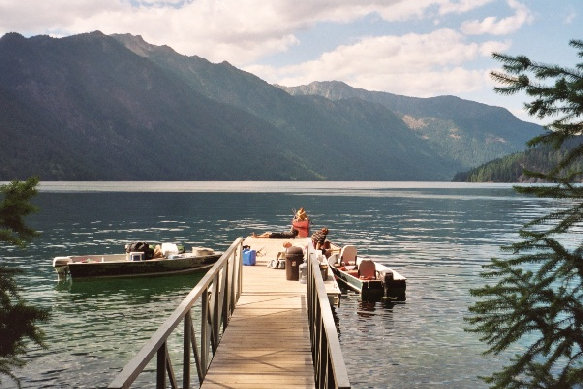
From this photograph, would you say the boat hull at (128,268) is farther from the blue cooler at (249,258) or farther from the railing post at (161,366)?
the railing post at (161,366)

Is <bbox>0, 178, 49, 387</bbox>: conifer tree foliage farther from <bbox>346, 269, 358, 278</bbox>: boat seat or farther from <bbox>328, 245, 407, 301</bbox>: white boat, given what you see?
<bbox>346, 269, 358, 278</bbox>: boat seat

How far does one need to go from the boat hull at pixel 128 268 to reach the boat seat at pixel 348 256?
9303mm

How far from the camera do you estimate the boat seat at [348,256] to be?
31.2 m

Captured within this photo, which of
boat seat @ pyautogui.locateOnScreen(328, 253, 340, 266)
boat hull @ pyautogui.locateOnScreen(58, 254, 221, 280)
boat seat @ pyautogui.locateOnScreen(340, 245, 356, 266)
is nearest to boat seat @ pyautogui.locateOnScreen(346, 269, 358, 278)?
boat seat @ pyautogui.locateOnScreen(340, 245, 356, 266)

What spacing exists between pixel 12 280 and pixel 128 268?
77.6 feet

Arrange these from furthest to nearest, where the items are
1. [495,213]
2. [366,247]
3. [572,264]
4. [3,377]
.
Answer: [495,213]
[366,247]
[3,377]
[572,264]

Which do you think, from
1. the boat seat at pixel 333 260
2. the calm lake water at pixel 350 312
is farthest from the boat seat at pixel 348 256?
the calm lake water at pixel 350 312

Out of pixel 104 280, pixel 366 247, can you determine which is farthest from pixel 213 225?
pixel 104 280

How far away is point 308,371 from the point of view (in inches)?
391

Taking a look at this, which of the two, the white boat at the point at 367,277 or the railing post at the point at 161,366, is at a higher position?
the railing post at the point at 161,366

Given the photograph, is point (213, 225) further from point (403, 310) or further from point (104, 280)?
point (403, 310)

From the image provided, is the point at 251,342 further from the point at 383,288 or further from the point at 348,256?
the point at 348,256

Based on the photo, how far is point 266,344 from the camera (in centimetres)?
1148

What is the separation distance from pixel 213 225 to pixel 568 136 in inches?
2427
